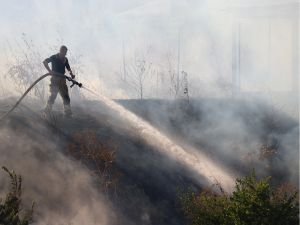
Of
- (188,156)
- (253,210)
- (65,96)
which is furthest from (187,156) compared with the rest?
(253,210)

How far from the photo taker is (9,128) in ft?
30.7

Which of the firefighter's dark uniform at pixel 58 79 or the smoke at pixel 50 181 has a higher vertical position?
the firefighter's dark uniform at pixel 58 79

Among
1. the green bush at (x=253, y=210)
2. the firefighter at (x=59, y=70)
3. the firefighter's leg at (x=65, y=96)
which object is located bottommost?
the green bush at (x=253, y=210)

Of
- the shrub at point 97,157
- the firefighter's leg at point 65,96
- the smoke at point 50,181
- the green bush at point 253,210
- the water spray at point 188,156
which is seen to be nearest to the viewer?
the green bush at point 253,210

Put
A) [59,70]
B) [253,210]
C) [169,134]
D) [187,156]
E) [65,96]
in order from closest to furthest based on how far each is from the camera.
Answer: [253,210], [59,70], [65,96], [187,156], [169,134]

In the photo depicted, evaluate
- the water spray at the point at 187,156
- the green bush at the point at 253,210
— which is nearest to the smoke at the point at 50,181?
the water spray at the point at 187,156

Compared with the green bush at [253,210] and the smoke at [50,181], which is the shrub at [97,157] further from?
the green bush at [253,210]

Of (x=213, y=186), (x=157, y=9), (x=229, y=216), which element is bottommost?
(x=213, y=186)

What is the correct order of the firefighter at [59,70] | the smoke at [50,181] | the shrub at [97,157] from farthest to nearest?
1. the firefighter at [59,70]
2. the shrub at [97,157]
3. the smoke at [50,181]

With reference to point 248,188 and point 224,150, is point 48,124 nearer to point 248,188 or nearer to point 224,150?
point 224,150

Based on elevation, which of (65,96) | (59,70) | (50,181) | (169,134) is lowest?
(169,134)

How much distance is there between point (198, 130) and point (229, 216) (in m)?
6.53

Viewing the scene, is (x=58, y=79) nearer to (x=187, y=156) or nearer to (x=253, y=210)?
(x=187, y=156)


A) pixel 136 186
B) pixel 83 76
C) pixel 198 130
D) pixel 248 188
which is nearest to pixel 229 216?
pixel 248 188
